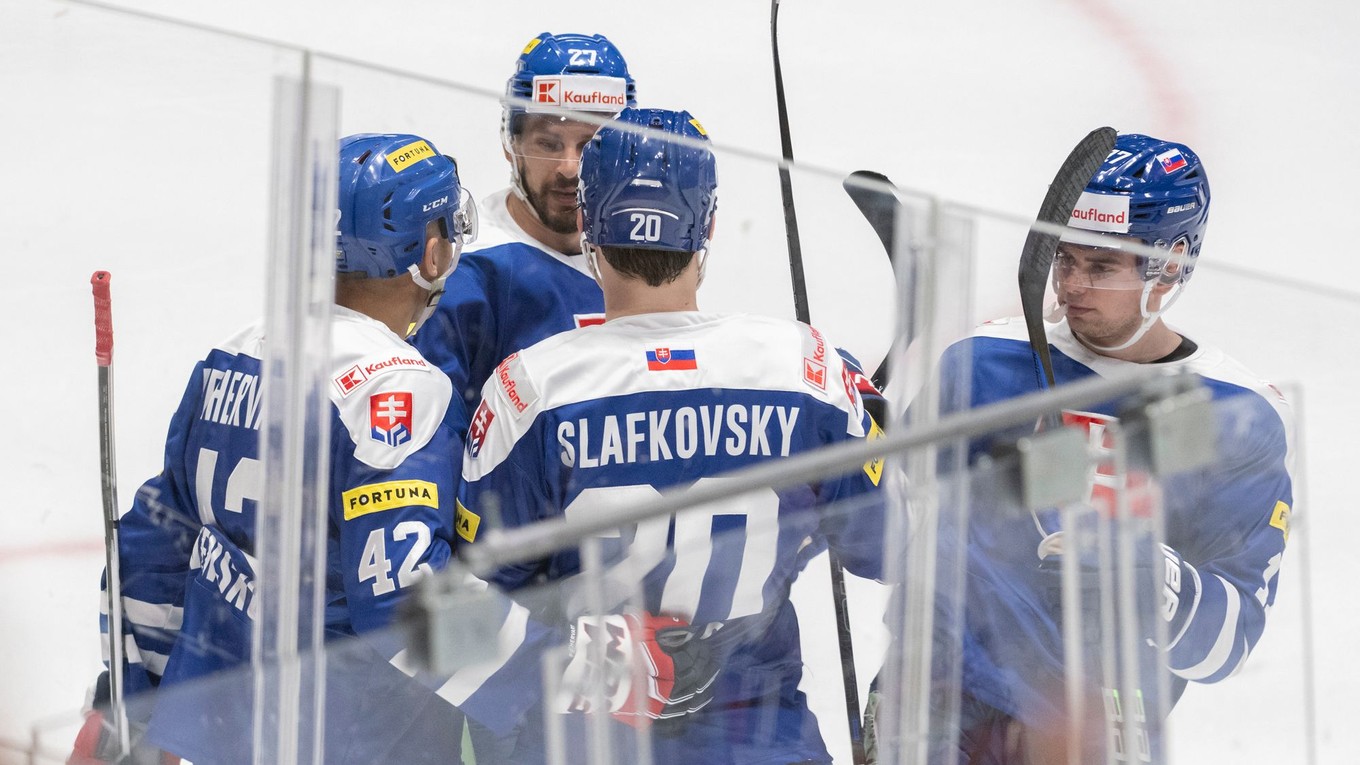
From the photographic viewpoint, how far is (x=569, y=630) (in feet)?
4.57

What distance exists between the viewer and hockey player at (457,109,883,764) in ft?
5.16

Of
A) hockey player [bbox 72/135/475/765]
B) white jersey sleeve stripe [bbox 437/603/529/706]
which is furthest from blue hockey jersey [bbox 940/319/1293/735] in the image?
hockey player [bbox 72/135/475/765]

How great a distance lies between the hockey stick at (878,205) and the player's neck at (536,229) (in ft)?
1.48

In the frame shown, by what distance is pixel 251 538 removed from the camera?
5.67 ft

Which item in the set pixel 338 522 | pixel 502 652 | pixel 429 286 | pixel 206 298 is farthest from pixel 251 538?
pixel 502 652

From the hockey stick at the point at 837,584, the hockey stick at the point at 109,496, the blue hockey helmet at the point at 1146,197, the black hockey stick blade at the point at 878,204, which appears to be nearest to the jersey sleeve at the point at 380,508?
the hockey stick at the point at 109,496

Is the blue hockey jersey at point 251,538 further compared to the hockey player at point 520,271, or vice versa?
the hockey player at point 520,271

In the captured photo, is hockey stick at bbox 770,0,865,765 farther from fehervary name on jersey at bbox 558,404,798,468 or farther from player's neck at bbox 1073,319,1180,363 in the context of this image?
player's neck at bbox 1073,319,1180,363

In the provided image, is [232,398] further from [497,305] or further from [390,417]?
[497,305]

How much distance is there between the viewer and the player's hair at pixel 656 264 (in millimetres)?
1902

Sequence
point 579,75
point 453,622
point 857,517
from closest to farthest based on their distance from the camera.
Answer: point 453,622 → point 857,517 → point 579,75

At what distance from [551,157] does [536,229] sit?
414mm

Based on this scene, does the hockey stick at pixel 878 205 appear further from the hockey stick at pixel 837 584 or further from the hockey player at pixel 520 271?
the hockey player at pixel 520 271

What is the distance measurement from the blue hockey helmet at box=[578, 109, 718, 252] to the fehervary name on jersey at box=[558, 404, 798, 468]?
0.65 ft
